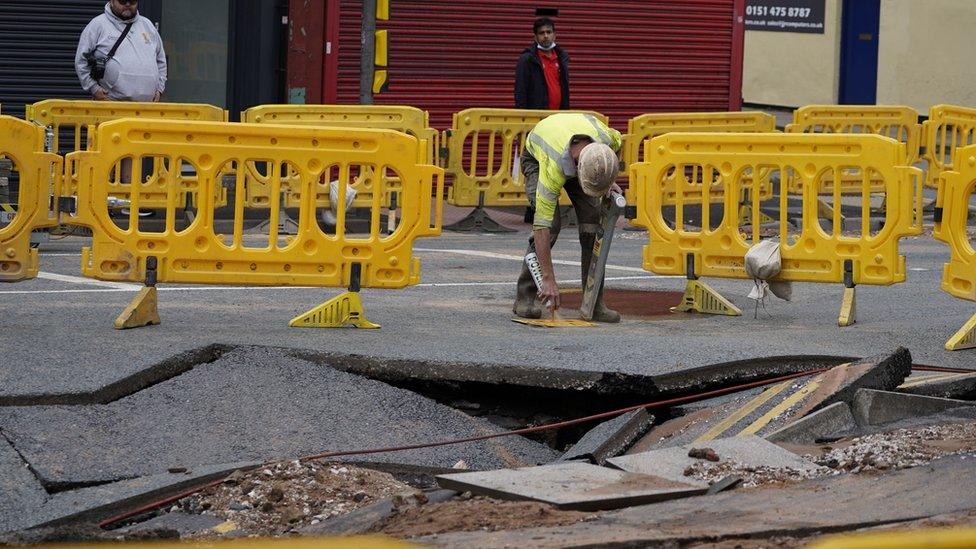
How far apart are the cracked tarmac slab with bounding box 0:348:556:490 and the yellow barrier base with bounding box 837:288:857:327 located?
9.89 ft

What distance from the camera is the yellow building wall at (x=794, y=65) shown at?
29.5 metres

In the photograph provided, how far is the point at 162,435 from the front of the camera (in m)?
7.20

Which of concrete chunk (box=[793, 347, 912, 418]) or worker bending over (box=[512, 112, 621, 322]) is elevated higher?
worker bending over (box=[512, 112, 621, 322])

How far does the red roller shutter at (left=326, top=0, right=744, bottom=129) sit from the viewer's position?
63.1 ft

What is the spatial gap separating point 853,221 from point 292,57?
257 inches

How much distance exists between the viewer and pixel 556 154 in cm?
955

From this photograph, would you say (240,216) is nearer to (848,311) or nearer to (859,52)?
(848,311)

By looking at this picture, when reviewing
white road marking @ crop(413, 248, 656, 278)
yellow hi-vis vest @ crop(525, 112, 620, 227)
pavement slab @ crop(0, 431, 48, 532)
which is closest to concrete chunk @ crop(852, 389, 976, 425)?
yellow hi-vis vest @ crop(525, 112, 620, 227)

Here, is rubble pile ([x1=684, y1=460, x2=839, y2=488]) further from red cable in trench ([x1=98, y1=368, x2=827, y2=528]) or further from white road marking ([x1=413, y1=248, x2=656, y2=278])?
white road marking ([x1=413, y1=248, x2=656, y2=278])

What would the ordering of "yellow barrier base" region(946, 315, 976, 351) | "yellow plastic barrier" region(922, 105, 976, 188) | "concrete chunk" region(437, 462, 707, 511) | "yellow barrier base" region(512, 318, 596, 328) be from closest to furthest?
1. "concrete chunk" region(437, 462, 707, 511)
2. "yellow barrier base" region(946, 315, 976, 351)
3. "yellow barrier base" region(512, 318, 596, 328)
4. "yellow plastic barrier" region(922, 105, 976, 188)

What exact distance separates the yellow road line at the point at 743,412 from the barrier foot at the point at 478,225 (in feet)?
27.0

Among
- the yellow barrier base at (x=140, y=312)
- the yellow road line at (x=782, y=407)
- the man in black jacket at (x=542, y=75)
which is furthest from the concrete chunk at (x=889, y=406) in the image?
the man in black jacket at (x=542, y=75)

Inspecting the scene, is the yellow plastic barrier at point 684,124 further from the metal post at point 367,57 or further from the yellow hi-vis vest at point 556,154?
the yellow hi-vis vest at point 556,154

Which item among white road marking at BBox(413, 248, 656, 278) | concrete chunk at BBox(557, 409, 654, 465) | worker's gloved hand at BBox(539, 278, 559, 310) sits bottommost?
concrete chunk at BBox(557, 409, 654, 465)
